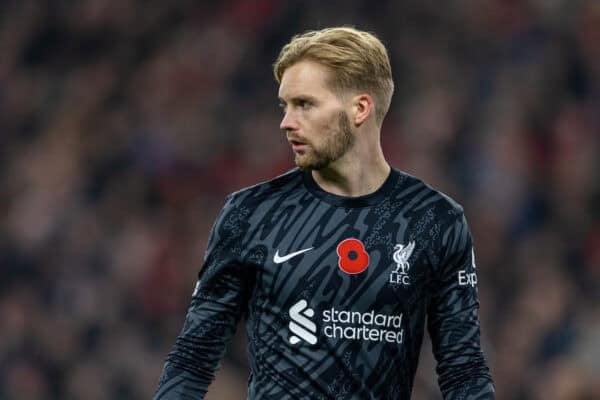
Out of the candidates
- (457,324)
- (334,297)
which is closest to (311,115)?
(334,297)

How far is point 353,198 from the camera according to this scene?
397 centimetres

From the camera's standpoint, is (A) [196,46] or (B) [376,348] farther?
(A) [196,46]

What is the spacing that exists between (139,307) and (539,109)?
9.57ft

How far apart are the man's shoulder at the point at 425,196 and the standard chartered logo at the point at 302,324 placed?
0.45 meters

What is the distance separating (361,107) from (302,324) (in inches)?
24.9

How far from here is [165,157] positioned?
9.73m

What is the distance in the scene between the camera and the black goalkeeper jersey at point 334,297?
3.83m

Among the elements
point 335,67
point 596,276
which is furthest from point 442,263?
point 596,276

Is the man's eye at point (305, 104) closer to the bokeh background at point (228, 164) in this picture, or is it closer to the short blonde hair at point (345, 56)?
the short blonde hair at point (345, 56)

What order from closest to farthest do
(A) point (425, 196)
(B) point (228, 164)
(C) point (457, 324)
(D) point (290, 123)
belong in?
1. (D) point (290, 123)
2. (C) point (457, 324)
3. (A) point (425, 196)
4. (B) point (228, 164)

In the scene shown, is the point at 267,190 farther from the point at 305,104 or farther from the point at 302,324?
the point at 302,324

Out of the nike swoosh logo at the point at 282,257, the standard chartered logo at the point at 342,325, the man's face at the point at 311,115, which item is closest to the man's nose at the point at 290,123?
the man's face at the point at 311,115

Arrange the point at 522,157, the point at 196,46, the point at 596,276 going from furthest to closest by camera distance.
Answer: the point at 196,46 < the point at 522,157 < the point at 596,276

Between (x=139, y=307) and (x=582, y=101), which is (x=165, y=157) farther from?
(x=582, y=101)
